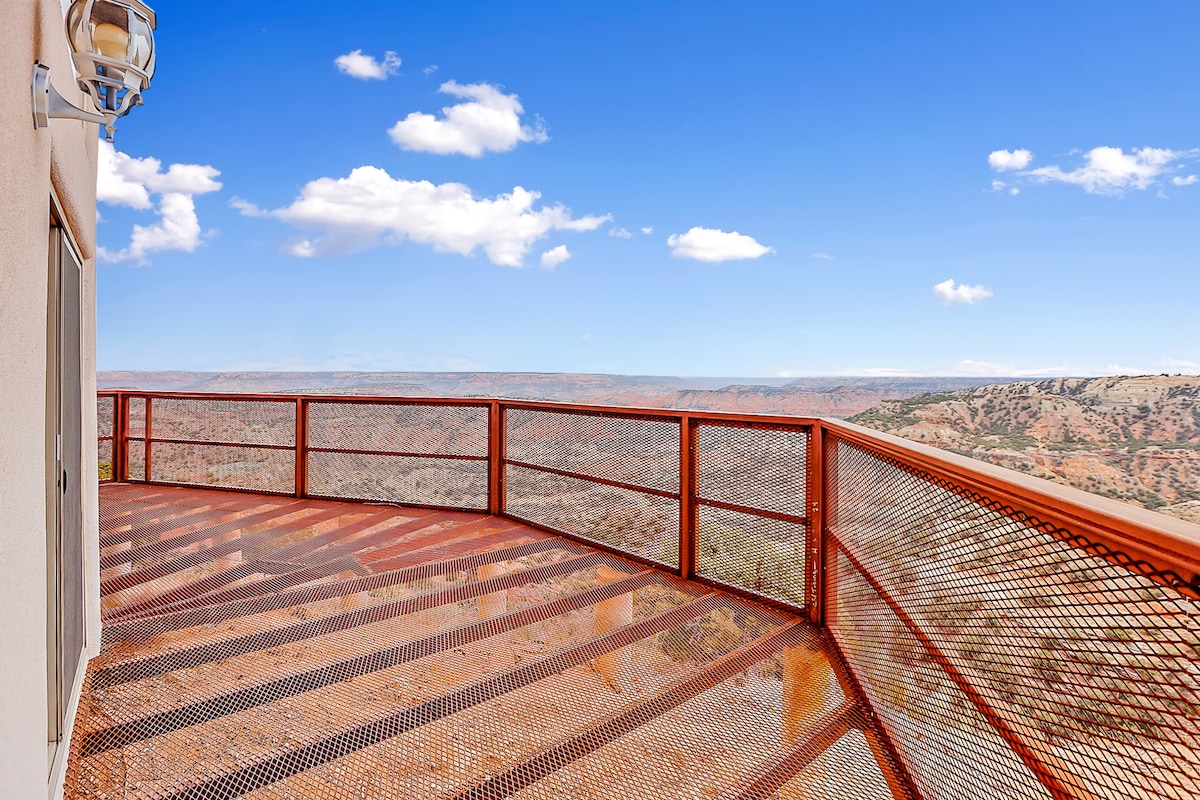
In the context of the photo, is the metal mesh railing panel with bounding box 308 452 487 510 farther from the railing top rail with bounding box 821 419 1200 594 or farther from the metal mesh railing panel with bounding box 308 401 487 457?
the railing top rail with bounding box 821 419 1200 594

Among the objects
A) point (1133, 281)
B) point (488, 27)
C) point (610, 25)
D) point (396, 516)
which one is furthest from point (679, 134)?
point (1133, 281)

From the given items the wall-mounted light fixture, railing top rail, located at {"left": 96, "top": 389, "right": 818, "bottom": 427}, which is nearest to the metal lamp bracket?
the wall-mounted light fixture

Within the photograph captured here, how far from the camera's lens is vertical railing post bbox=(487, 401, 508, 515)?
5344mm

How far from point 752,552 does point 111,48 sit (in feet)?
12.2

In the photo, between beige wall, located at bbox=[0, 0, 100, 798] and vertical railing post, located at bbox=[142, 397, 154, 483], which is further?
vertical railing post, located at bbox=[142, 397, 154, 483]

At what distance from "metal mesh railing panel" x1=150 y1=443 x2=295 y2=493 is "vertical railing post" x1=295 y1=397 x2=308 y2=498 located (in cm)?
20

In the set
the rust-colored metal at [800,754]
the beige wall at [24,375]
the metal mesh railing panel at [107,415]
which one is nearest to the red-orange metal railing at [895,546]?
the rust-colored metal at [800,754]

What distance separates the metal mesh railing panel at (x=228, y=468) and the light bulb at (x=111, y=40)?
17.6 ft

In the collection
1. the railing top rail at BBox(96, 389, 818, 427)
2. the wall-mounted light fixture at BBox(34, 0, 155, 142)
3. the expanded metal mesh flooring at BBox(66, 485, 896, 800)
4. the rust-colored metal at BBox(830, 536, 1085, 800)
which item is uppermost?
the wall-mounted light fixture at BBox(34, 0, 155, 142)

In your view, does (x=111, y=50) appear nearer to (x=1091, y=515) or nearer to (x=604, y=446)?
(x=1091, y=515)

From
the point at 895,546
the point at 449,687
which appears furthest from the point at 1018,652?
the point at 449,687

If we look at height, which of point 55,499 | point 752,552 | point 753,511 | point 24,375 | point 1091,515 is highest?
point 24,375

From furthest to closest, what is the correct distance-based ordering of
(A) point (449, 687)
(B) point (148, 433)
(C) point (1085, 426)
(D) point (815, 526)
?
(C) point (1085, 426) < (B) point (148, 433) < (D) point (815, 526) < (A) point (449, 687)

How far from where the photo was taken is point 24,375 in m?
1.22
